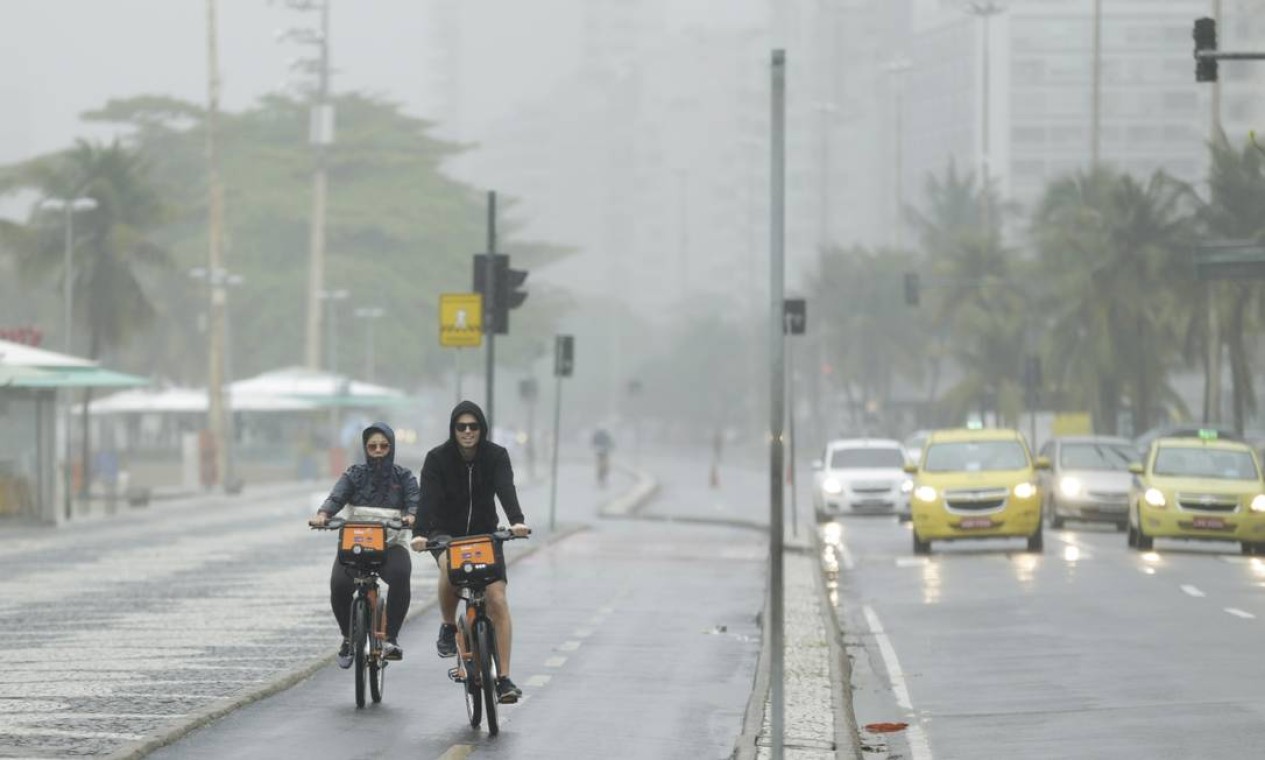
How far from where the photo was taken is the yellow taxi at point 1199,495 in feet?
116

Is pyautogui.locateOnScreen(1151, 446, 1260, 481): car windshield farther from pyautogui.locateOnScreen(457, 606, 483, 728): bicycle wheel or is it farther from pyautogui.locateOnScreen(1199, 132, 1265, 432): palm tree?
pyautogui.locateOnScreen(1199, 132, 1265, 432): palm tree

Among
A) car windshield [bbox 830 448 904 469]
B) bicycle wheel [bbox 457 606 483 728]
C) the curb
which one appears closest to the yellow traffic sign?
car windshield [bbox 830 448 904 469]

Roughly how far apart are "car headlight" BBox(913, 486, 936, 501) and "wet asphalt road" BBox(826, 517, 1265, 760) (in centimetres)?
83

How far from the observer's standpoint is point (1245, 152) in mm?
60812

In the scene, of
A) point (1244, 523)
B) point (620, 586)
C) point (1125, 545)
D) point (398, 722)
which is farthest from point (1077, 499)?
point (398, 722)

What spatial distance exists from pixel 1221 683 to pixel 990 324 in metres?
77.5

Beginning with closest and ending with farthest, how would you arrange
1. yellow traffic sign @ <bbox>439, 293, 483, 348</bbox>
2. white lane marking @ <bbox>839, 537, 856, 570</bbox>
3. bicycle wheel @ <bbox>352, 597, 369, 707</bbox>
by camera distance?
bicycle wheel @ <bbox>352, 597, 369, 707</bbox> → white lane marking @ <bbox>839, 537, 856, 570</bbox> → yellow traffic sign @ <bbox>439, 293, 483, 348</bbox>

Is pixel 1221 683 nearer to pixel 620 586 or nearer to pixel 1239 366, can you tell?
pixel 620 586

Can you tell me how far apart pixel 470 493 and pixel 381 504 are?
1.74m

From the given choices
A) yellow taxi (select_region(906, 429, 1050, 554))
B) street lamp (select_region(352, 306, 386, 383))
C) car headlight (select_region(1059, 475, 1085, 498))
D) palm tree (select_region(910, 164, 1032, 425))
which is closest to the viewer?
yellow taxi (select_region(906, 429, 1050, 554))

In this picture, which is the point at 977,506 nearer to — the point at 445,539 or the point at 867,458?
the point at 867,458

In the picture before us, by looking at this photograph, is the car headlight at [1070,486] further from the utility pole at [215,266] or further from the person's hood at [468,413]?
the utility pole at [215,266]

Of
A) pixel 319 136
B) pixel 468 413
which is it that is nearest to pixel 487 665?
pixel 468 413

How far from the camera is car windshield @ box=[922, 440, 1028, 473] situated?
37.1 meters
